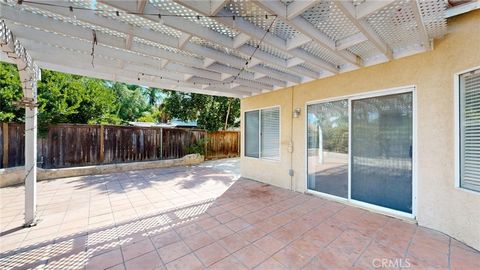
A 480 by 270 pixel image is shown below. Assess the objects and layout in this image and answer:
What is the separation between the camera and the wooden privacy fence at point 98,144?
216 inches

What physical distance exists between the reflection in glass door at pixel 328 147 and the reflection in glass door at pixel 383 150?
180 mm

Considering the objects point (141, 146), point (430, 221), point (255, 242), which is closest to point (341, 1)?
point (255, 242)

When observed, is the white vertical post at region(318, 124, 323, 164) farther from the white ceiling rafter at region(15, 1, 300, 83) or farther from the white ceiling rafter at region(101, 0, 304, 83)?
the white ceiling rafter at region(15, 1, 300, 83)

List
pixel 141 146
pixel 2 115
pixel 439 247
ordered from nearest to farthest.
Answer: pixel 439 247 < pixel 2 115 < pixel 141 146

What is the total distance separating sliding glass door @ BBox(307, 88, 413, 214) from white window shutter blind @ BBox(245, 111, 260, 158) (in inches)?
71.3

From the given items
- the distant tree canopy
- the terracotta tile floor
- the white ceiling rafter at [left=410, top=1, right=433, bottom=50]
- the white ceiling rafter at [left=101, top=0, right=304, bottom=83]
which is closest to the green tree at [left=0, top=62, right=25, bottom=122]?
the distant tree canopy

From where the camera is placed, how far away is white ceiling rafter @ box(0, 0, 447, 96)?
1973 mm

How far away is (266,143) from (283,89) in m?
1.54

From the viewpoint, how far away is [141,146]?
7.96 m

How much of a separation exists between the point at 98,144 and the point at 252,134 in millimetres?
5404

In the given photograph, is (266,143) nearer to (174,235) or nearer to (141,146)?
(174,235)

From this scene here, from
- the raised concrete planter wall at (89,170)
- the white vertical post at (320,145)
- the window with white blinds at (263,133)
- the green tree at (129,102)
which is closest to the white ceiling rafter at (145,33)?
the white vertical post at (320,145)

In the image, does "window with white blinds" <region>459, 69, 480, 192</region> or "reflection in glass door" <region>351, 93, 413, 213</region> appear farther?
"reflection in glass door" <region>351, 93, 413, 213</region>

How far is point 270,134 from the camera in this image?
5516 mm
